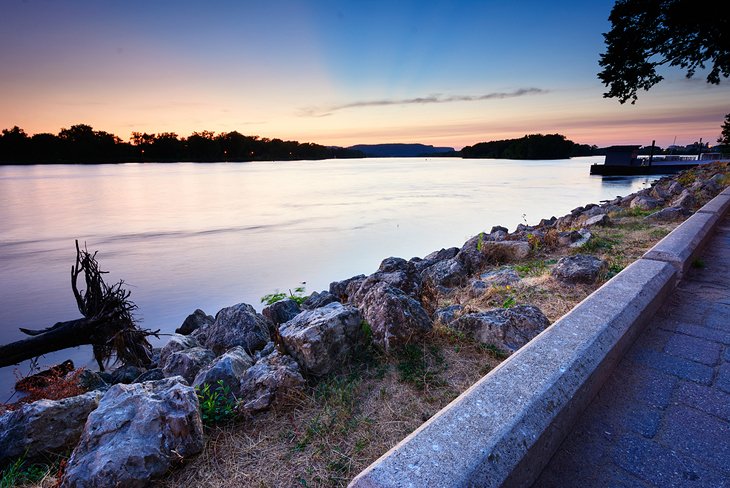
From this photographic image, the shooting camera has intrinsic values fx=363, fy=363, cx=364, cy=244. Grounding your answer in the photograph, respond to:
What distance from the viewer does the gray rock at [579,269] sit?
4.75 meters

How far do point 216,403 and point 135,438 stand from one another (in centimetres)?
60

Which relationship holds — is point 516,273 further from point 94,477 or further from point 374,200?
point 374,200

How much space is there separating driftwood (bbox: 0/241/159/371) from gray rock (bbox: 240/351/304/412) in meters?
3.94

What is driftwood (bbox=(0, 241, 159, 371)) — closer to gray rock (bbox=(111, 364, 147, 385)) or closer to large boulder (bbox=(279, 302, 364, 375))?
gray rock (bbox=(111, 364, 147, 385))

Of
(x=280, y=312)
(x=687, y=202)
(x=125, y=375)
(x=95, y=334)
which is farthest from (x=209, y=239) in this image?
(x=687, y=202)

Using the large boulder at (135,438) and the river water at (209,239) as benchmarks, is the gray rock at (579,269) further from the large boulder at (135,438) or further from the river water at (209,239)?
the river water at (209,239)

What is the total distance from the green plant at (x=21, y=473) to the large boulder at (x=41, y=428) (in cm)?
8

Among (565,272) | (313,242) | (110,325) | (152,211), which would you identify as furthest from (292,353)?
(152,211)

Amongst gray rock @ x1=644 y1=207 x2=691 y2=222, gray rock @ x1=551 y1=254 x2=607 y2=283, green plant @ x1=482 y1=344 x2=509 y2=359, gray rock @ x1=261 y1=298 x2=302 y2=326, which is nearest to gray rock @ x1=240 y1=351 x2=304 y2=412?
green plant @ x1=482 y1=344 x2=509 y2=359

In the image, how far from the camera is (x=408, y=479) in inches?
57.7

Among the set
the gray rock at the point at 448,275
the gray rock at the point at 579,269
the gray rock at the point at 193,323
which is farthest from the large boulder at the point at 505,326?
the gray rock at the point at 193,323

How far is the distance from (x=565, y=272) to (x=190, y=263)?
42.8ft

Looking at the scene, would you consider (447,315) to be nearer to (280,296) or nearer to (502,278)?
(502,278)

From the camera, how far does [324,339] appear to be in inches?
124
